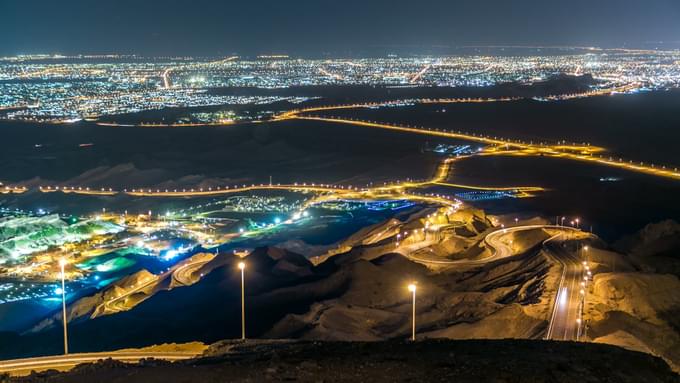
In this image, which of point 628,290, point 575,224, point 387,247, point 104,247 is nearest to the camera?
point 628,290

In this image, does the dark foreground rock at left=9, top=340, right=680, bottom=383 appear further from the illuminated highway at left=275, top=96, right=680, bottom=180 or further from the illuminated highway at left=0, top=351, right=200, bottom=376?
the illuminated highway at left=275, top=96, right=680, bottom=180

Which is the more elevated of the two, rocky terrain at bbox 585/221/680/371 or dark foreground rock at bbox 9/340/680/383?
dark foreground rock at bbox 9/340/680/383

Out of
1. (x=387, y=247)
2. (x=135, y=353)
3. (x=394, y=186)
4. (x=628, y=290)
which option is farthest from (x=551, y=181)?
(x=135, y=353)

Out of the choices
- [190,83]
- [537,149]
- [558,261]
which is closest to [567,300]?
[558,261]

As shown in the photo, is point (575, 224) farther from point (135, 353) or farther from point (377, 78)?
point (377, 78)

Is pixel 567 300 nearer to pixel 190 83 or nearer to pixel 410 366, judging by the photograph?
pixel 410 366

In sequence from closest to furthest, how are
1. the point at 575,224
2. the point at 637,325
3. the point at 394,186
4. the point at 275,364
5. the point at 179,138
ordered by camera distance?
the point at 275,364 < the point at 637,325 < the point at 575,224 < the point at 394,186 < the point at 179,138

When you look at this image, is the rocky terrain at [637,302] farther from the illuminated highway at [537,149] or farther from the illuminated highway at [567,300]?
the illuminated highway at [537,149]

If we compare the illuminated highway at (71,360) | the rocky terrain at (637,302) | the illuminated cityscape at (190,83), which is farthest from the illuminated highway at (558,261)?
the illuminated cityscape at (190,83)

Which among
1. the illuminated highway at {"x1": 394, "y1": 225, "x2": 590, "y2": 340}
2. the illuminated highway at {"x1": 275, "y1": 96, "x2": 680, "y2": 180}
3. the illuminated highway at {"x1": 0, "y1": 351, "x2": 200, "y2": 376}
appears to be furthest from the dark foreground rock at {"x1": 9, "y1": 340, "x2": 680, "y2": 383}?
the illuminated highway at {"x1": 275, "y1": 96, "x2": 680, "y2": 180}
